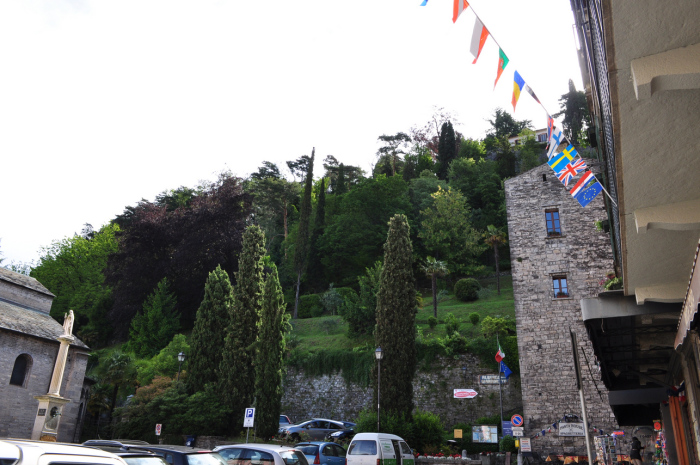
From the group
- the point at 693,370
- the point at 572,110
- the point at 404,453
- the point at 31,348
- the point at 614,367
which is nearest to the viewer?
the point at 693,370

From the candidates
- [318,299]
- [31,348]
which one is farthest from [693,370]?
[318,299]

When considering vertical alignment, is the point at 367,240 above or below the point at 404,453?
above

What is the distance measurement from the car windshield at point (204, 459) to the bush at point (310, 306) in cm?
3560

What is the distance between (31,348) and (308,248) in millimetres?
29316

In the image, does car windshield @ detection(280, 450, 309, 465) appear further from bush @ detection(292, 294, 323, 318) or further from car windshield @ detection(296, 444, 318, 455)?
bush @ detection(292, 294, 323, 318)

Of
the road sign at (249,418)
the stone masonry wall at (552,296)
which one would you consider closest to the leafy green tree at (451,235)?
the stone masonry wall at (552,296)

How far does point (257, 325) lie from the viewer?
2478 cm

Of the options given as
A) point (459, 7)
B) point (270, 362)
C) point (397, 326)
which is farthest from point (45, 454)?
point (397, 326)

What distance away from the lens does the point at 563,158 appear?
426 inches

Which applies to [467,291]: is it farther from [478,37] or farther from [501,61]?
[478,37]

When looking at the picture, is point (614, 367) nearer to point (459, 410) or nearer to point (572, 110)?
point (459, 410)

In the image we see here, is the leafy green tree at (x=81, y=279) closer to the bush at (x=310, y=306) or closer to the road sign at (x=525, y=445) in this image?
the bush at (x=310, y=306)

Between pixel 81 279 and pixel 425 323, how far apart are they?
121 ft

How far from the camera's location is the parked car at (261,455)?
9828mm
